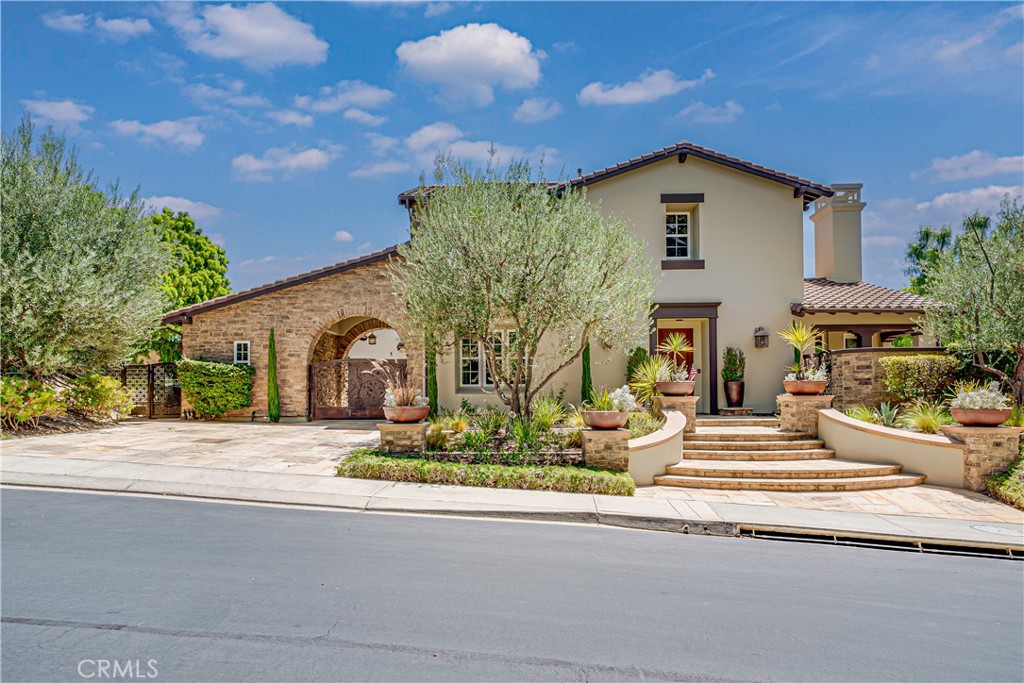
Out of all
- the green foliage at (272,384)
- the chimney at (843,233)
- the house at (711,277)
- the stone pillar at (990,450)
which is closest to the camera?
the stone pillar at (990,450)

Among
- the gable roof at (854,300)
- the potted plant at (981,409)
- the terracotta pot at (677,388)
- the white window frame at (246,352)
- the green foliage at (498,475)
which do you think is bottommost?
the green foliage at (498,475)

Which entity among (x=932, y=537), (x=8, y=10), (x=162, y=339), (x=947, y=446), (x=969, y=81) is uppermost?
(x=8, y=10)

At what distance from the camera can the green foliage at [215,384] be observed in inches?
682

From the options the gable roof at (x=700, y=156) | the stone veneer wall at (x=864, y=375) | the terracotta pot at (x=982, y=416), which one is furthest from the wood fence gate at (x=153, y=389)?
the terracotta pot at (x=982, y=416)

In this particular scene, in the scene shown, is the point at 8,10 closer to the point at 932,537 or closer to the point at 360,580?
the point at 360,580

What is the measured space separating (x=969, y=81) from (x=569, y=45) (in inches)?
316

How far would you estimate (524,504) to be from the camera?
885 cm

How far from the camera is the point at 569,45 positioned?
45.4 ft

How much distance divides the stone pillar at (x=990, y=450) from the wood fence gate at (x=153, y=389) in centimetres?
1944

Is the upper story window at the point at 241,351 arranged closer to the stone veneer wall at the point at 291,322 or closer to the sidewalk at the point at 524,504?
the stone veneer wall at the point at 291,322

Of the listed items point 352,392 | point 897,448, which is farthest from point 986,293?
point 352,392

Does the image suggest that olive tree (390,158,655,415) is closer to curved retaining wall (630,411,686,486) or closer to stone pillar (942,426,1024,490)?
curved retaining wall (630,411,686,486)

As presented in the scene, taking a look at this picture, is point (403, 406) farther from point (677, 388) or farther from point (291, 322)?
point (291, 322)

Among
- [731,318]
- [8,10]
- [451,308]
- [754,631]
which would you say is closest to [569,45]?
[451,308]
